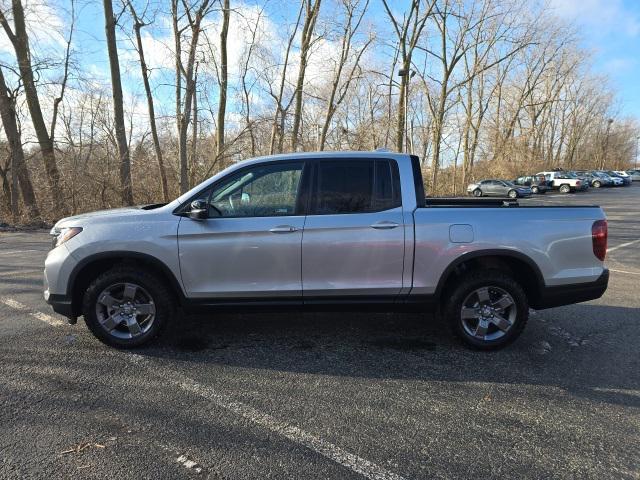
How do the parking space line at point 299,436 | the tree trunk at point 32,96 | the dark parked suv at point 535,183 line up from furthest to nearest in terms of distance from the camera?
the dark parked suv at point 535,183
the tree trunk at point 32,96
the parking space line at point 299,436

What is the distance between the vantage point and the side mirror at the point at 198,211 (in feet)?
12.5

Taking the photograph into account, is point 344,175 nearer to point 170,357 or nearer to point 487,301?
point 487,301

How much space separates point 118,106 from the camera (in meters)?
17.9

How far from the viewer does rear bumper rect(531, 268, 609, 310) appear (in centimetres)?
401

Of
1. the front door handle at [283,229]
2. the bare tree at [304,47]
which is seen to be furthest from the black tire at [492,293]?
the bare tree at [304,47]

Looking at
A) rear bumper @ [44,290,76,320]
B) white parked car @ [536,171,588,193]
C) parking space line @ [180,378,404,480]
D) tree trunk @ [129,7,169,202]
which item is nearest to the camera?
parking space line @ [180,378,404,480]

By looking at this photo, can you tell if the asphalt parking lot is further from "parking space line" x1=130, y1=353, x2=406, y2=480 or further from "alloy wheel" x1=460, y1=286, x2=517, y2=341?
"alloy wheel" x1=460, y1=286, x2=517, y2=341

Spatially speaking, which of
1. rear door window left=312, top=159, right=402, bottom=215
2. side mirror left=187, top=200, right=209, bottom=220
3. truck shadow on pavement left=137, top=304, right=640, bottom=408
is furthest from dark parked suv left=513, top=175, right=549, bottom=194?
side mirror left=187, top=200, right=209, bottom=220

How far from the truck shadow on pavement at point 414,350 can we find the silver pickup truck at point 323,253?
353mm

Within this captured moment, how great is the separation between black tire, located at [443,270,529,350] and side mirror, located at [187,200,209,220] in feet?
7.85

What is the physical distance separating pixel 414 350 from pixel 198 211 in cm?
241

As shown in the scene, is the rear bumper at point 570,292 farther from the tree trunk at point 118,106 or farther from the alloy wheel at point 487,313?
the tree trunk at point 118,106

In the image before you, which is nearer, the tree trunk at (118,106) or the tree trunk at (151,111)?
the tree trunk at (118,106)

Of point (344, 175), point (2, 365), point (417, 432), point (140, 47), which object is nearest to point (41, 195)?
point (140, 47)
